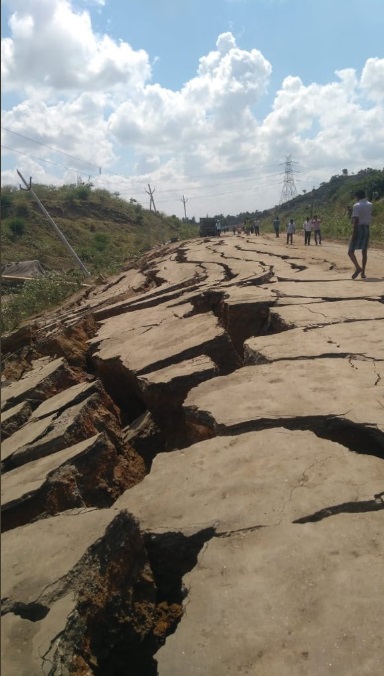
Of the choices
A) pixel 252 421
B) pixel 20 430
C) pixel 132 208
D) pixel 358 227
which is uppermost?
pixel 132 208

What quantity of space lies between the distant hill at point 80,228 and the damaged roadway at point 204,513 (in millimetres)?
16376

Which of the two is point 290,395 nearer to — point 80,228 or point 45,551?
point 45,551

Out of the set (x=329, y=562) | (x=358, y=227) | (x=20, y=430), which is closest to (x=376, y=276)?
(x=358, y=227)

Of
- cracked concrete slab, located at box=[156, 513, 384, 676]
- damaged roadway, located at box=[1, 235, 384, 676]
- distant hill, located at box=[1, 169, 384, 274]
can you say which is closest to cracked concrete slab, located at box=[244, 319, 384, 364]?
damaged roadway, located at box=[1, 235, 384, 676]

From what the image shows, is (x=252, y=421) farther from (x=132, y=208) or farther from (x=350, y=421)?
(x=132, y=208)

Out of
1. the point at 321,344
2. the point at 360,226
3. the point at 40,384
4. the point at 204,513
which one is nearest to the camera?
the point at 204,513

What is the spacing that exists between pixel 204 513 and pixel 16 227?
29.1 meters

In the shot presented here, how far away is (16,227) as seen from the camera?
2842cm

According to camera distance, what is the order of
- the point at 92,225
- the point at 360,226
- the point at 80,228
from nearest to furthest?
the point at 360,226
the point at 80,228
the point at 92,225

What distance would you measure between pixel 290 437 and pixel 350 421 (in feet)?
0.97

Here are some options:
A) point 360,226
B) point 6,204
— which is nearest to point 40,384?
point 360,226

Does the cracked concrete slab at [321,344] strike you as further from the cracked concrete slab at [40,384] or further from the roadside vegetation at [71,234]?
the roadside vegetation at [71,234]

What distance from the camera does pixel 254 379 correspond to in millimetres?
2850

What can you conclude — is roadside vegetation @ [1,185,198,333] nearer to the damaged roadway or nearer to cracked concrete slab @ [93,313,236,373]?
cracked concrete slab @ [93,313,236,373]
